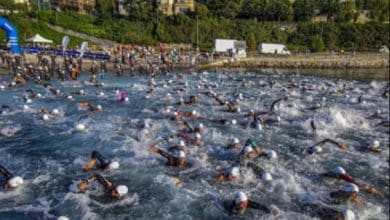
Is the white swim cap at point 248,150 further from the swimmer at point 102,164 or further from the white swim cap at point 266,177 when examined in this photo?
the swimmer at point 102,164

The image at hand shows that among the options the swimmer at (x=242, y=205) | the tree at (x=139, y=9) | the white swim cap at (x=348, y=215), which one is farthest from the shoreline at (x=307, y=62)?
the white swim cap at (x=348, y=215)

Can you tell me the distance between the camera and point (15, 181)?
12.1 meters

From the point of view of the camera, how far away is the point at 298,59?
5538 centimetres

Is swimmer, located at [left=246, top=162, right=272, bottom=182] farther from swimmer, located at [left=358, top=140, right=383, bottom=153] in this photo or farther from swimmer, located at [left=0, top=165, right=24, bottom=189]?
swimmer, located at [left=0, top=165, right=24, bottom=189]

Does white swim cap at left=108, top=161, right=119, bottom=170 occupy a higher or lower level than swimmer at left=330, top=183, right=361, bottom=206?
higher

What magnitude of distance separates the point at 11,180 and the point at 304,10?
82.4 m

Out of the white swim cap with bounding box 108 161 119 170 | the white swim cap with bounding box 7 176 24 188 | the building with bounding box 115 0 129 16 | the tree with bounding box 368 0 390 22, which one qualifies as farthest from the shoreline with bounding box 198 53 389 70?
the white swim cap with bounding box 7 176 24 188

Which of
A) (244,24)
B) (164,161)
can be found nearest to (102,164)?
(164,161)

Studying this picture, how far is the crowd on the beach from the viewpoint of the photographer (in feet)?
37.3

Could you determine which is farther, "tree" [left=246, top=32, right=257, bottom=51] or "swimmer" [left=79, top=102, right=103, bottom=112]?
"tree" [left=246, top=32, right=257, bottom=51]

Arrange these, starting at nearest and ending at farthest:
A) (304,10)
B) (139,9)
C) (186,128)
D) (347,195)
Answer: (347,195) → (186,128) → (139,9) → (304,10)

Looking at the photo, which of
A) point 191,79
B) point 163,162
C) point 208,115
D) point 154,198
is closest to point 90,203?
point 154,198

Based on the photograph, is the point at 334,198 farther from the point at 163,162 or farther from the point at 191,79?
the point at 191,79

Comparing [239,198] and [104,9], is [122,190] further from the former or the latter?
[104,9]
